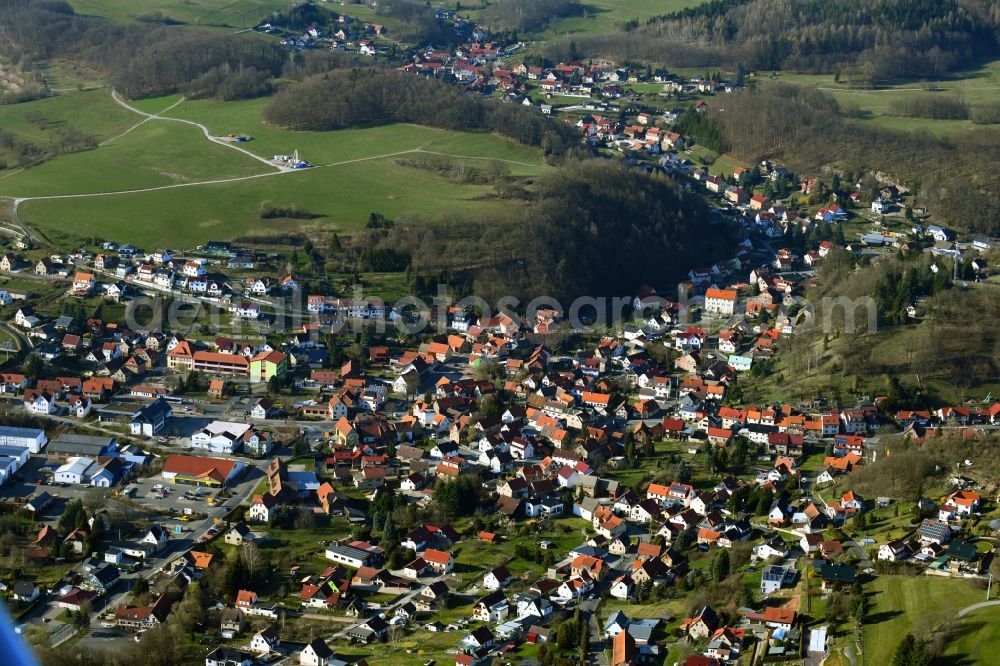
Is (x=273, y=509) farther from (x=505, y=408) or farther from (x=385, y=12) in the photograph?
(x=385, y=12)

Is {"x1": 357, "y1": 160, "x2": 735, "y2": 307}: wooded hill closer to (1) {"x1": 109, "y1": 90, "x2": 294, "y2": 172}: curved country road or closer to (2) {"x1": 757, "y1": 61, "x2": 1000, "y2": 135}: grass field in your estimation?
(1) {"x1": 109, "y1": 90, "x2": 294, "y2": 172}: curved country road

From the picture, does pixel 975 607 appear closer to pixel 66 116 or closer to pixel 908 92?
pixel 66 116

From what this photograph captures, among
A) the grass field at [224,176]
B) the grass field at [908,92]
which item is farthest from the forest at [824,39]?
the grass field at [224,176]

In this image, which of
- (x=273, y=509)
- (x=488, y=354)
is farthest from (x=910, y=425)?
(x=273, y=509)

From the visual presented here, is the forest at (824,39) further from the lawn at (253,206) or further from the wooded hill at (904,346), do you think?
the wooded hill at (904,346)

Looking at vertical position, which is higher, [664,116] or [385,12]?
[385,12]

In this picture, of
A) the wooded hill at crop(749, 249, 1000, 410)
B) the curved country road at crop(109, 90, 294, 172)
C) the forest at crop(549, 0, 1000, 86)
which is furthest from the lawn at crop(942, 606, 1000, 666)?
the forest at crop(549, 0, 1000, 86)

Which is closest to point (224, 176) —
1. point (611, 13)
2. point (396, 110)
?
point (396, 110)
